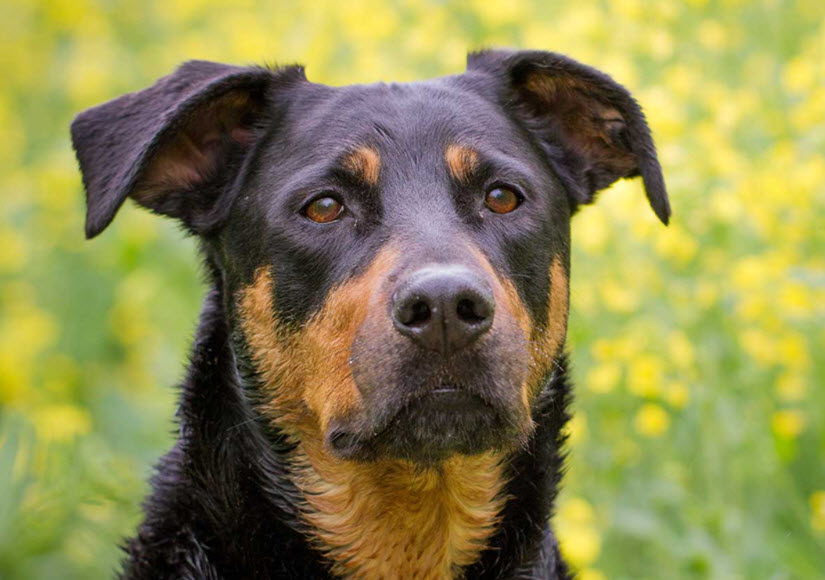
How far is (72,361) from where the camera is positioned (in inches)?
321

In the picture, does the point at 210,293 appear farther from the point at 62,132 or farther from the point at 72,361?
the point at 62,132

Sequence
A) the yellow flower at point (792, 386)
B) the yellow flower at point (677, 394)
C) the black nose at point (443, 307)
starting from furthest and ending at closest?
the yellow flower at point (792, 386) < the yellow flower at point (677, 394) < the black nose at point (443, 307)

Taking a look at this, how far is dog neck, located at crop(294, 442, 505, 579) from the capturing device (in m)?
3.61

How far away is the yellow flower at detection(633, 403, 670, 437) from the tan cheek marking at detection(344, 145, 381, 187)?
1.94 meters

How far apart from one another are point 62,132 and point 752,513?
7.24 metres

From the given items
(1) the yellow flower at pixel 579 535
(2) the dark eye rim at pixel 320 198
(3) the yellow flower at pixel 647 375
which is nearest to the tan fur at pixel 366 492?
(2) the dark eye rim at pixel 320 198

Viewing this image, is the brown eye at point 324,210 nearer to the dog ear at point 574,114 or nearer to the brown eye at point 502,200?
the brown eye at point 502,200

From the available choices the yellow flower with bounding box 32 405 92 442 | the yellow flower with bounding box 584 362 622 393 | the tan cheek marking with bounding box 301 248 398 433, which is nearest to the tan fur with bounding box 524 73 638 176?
the yellow flower with bounding box 584 362 622 393

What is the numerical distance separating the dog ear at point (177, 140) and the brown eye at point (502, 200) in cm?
92

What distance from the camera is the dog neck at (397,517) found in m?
3.61

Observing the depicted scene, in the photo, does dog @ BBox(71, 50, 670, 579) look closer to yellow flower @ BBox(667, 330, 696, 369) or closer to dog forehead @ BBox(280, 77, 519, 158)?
dog forehead @ BBox(280, 77, 519, 158)

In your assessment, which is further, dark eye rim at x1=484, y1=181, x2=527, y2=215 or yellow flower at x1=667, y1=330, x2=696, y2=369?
yellow flower at x1=667, y1=330, x2=696, y2=369

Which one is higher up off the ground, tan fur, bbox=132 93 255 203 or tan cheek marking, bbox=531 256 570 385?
tan fur, bbox=132 93 255 203

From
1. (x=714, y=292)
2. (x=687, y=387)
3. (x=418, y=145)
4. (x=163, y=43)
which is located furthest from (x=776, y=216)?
(x=163, y=43)
